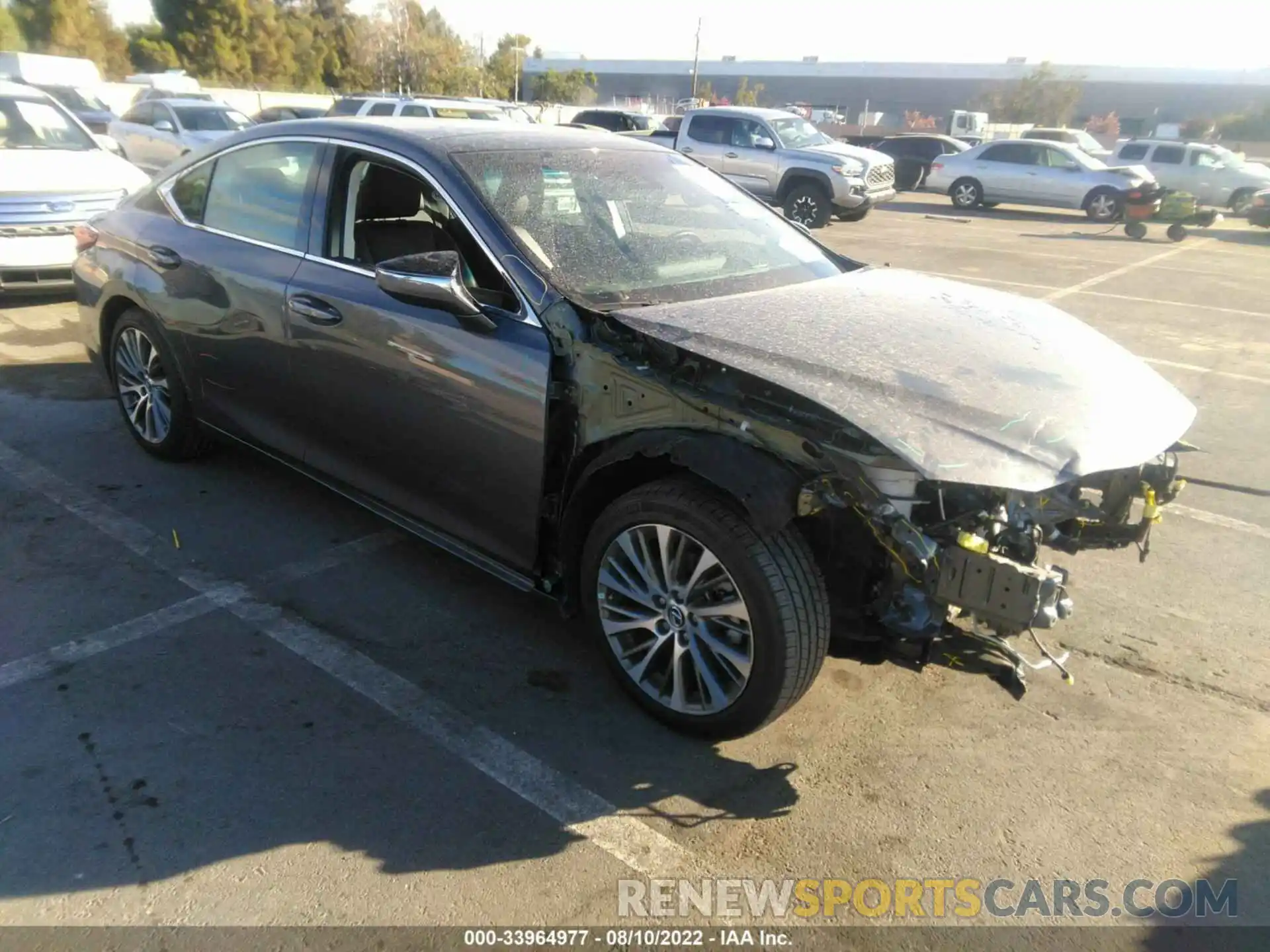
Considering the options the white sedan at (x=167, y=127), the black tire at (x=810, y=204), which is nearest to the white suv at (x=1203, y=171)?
the black tire at (x=810, y=204)

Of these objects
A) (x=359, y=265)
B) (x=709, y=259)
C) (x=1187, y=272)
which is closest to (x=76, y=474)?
(x=359, y=265)

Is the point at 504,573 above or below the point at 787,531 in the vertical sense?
below

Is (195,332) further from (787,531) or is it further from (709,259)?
(787,531)

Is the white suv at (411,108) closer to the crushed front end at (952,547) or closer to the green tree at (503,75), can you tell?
the crushed front end at (952,547)

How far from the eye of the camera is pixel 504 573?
3.43 meters

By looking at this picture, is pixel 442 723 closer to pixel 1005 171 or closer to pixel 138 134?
pixel 138 134

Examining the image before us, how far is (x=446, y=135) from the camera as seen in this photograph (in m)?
3.79

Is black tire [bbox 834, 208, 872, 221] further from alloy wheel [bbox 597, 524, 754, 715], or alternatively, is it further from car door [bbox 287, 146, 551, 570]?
alloy wheel [bbox 597, 524, 754, 715]

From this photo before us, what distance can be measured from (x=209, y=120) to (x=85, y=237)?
44.0ft

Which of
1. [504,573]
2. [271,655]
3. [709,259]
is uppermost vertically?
[709,259]

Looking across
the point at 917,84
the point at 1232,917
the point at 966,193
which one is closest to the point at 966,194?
the point at 966,193

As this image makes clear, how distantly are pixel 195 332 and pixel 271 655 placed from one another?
185 centimetres

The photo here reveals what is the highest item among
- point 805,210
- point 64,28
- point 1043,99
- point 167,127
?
point 1043,99

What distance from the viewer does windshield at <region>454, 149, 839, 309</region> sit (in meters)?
3.41
